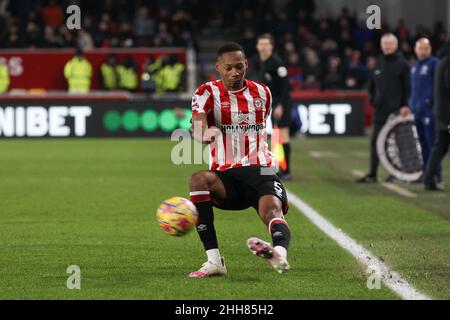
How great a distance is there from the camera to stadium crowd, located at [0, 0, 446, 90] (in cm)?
3117

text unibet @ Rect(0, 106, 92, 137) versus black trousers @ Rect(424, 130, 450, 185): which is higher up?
black trousers @ Rect(424, 130, 450, 185)

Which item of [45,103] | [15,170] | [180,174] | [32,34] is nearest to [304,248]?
[180,174]

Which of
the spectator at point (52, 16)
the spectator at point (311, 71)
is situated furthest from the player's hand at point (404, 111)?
the spectator at point (52, 16)

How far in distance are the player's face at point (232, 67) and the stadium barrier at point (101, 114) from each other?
16949mm

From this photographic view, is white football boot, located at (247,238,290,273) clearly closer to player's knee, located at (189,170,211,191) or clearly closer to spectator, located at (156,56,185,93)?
player's knee, located at (189,170,211,191)

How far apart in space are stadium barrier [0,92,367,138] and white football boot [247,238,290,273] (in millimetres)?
17854

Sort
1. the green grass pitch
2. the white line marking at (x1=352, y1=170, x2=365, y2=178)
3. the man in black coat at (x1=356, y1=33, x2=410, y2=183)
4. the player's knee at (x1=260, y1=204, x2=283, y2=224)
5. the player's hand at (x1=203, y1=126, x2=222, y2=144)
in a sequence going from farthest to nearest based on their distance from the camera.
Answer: the white line marking at (x1=352, y1=170, x2=365, y2=178)
the man in black coat at (x1=356, y1=33, x2=410, y2=183)
the player's knee at (x1=260, y1=204, x2=283, y2=224)
the player's hand at (x1=203, y1=126, x2=222, y2=144)
the green grass pitch

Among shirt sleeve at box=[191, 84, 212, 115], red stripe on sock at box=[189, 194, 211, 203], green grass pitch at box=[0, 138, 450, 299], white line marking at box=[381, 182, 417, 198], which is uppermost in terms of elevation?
shirt sleeve at box=[191, 84, 212, 115]

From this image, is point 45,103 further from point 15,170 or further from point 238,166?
point 238,166

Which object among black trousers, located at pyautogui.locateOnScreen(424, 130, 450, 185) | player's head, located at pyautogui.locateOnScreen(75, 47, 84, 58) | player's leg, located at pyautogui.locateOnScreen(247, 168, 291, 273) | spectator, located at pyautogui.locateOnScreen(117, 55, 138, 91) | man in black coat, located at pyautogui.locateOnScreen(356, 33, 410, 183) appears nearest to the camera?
player's leg, located at pyautogui.locateOnScreen(247, 168, 291, 273)

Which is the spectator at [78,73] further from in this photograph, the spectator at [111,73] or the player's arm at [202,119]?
the player's arm at [202,119]

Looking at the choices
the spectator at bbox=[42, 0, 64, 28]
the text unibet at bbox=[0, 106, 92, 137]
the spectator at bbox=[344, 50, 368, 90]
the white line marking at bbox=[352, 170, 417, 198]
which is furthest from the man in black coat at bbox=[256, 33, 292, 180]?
the spectator at bbox=[42, 0, 64, 28]

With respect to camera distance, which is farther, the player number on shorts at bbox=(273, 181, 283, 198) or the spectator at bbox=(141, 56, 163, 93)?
the spectator at bbox=(141, 56, 163, 93)

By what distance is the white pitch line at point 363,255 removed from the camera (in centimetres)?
718
